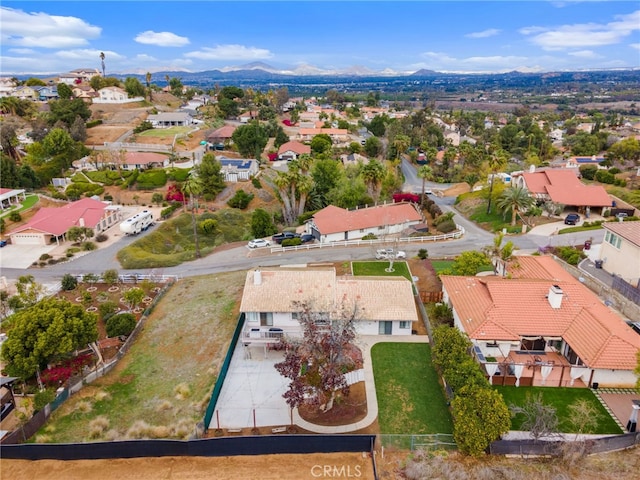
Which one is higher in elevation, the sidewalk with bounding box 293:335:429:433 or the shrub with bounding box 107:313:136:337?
the shrub with bounding box 107:313:136:337

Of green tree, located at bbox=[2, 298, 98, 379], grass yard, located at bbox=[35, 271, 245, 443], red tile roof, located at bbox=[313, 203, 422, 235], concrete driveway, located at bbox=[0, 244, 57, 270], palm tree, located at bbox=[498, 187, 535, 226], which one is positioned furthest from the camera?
red tile roof, located at bbox=[313, 203, 422, 235]

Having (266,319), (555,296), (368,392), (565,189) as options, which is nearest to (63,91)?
(266,319)

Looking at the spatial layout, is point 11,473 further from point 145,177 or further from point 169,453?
point 145,177

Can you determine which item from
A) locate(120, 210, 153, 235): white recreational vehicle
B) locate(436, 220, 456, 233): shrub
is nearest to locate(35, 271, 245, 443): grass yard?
locate(120, 210, 153, 235): white recreational vehicle

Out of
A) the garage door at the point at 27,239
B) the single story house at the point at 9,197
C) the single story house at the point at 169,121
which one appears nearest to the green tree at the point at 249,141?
the single story house at the point at 169,121

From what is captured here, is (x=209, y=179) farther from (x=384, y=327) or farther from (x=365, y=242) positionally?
(x=384, y=327)

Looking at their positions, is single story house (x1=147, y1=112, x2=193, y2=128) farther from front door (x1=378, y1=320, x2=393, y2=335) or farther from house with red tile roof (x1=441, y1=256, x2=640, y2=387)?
house with red tile roof (x1=441, y1=256, x2=640, y2=387)

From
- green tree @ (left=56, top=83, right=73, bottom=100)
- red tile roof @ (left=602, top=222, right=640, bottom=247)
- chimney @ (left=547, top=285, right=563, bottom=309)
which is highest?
green tree @ (left=56, top=83, right=73, bottom=100)

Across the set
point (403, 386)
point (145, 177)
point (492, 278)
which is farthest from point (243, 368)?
point (145, 177)
